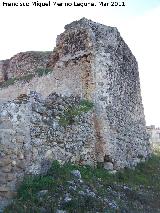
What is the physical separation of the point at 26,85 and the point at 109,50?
12.3 feet

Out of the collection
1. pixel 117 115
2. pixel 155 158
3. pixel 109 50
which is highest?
pixel 109 50

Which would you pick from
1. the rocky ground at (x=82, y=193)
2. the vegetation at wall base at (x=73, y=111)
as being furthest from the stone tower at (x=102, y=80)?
the rocky ground at (x=82, y=193)

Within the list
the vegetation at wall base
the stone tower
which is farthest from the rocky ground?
the stone tower

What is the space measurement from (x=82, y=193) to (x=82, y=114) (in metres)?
3.29

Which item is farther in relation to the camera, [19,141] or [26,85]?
[26,85]

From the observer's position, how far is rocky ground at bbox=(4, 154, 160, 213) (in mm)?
7430

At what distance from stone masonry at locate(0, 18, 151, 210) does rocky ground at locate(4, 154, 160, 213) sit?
341 mm

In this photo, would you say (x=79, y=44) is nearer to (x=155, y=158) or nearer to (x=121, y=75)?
(x=121, y=75)

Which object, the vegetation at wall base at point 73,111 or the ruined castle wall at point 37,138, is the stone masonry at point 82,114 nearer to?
the ruined castle wall at point 37,138

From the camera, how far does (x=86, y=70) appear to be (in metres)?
12.2

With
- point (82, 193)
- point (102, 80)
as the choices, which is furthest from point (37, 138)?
point (102, 80)

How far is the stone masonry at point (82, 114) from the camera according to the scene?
839 cm

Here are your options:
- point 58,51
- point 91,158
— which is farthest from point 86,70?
point 91,158

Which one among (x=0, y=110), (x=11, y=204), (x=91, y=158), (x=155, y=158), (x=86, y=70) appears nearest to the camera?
(x=11, y=204)
